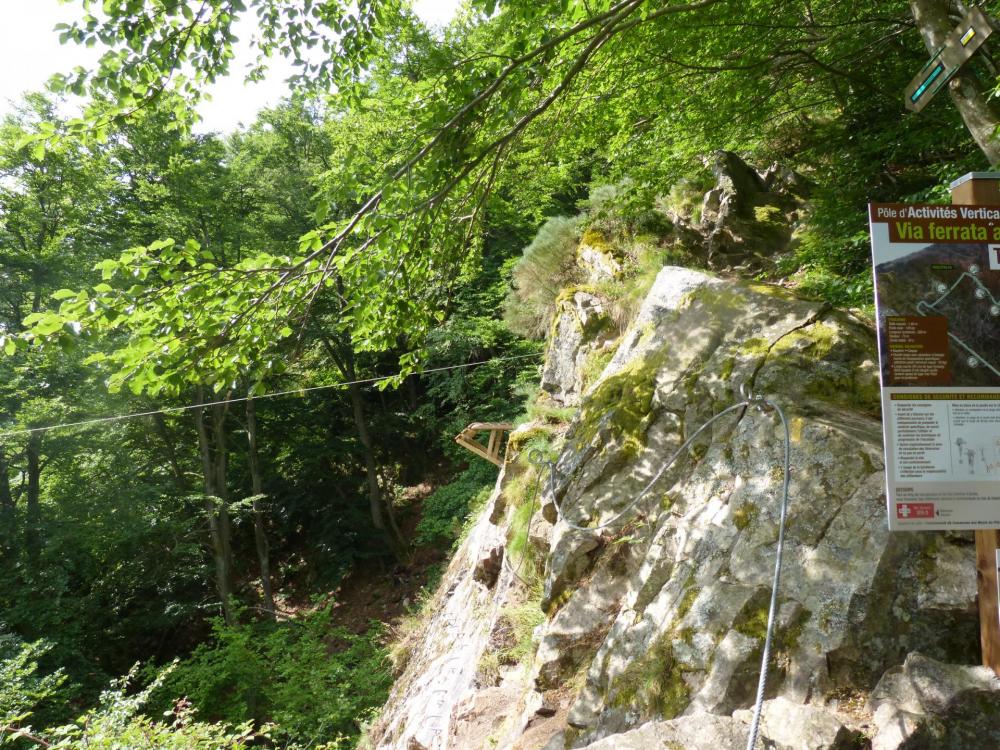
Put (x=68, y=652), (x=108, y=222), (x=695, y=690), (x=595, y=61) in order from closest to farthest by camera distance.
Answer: (x=695, y=690)
(x=595, y=61)
(x=68, y=652)
(x=108, y=222)

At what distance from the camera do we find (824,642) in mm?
2637

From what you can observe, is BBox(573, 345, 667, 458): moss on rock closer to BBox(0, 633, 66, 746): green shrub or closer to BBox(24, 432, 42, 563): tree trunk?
BBox(0, 633, 66, 746): green shrub

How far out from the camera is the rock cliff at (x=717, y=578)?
8.27 feet

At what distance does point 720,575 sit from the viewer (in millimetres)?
3176

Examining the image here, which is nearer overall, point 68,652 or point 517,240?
point 68,652

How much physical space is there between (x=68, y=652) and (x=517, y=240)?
41.1 ft

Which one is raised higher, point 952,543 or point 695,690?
point 952,543

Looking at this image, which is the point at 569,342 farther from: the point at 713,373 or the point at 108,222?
the point at 108,222

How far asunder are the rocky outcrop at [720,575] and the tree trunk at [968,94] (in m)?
1.29

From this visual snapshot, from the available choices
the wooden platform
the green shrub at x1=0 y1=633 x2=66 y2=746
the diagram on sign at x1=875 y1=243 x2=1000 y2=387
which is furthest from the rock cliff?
the green shrub at x1=0 y1=633 x2=66 y2=746

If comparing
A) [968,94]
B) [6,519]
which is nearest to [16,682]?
[6,519]

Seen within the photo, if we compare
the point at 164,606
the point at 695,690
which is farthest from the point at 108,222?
the point at 695,690

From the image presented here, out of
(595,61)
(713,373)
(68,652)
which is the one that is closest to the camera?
(713,373)

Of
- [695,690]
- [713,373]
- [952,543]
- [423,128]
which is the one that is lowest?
[695,690]
